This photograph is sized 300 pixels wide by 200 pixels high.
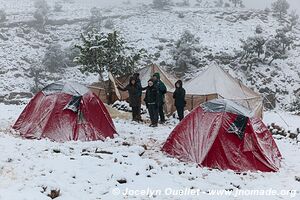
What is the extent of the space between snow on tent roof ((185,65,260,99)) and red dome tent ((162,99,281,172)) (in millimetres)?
7127

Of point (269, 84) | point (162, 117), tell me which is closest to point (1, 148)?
point (162, 117)

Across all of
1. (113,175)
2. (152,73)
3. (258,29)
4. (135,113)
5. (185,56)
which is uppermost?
(258,29)

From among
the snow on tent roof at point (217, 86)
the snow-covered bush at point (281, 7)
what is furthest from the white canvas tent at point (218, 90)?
the snow-covered bush at point (281, 7)

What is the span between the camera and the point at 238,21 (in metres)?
43.2

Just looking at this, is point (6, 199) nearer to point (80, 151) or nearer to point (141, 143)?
point (80, 151)

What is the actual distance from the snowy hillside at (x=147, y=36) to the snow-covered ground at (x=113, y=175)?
18.3 meters

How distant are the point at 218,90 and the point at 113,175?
9871 millimetres

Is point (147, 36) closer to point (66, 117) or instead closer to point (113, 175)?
point (66, 117)

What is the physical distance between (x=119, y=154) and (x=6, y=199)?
2953mm

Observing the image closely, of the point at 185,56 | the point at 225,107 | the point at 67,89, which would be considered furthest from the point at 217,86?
the point at 185,56

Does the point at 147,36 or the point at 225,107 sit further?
the point at 147,36

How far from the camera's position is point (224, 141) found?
7547 mm

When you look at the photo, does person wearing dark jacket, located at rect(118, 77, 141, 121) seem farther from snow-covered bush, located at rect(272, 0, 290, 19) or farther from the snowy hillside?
snow-covered bush, located at rect(272, 0, 290, 19)

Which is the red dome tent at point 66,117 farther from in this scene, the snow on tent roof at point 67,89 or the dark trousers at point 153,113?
the dark trousers at point 153,113
